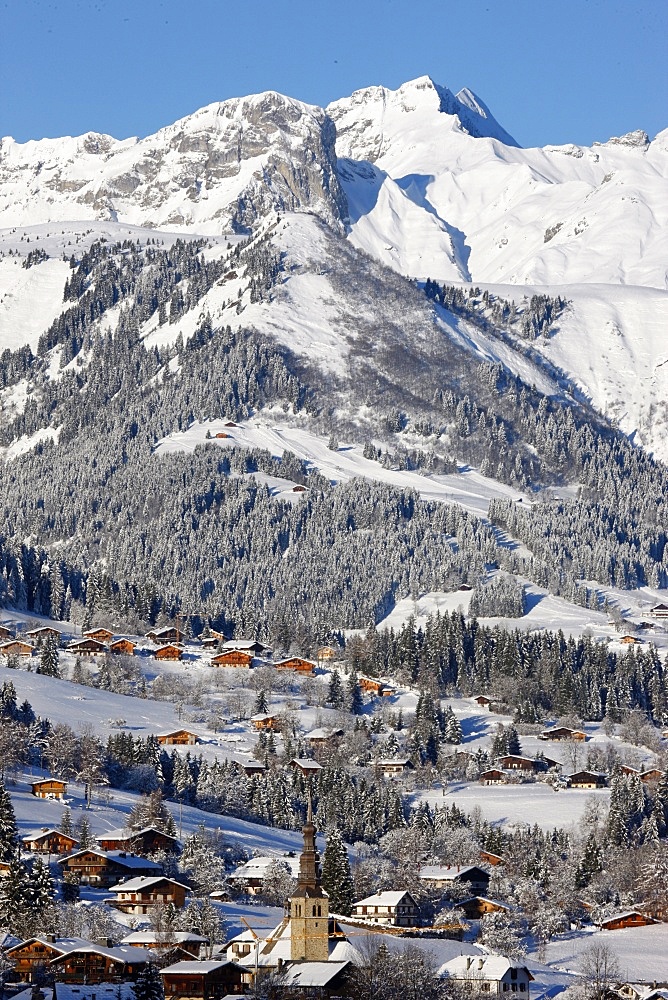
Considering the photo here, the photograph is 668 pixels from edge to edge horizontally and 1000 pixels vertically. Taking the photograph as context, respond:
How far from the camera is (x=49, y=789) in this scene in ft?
523

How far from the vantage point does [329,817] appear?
16738 centimetres

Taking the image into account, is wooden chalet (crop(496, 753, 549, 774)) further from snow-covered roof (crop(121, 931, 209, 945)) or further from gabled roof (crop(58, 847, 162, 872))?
snow-covered roof (crop(121, 931, 209, 945))

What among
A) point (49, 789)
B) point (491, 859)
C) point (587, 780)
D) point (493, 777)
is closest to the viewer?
point (491, 859)

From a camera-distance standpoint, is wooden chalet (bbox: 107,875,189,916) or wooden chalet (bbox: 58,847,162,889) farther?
wooden chalet (bbox: 58,847,162,889)

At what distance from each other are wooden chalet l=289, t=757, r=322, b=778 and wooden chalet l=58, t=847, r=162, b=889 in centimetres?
4363

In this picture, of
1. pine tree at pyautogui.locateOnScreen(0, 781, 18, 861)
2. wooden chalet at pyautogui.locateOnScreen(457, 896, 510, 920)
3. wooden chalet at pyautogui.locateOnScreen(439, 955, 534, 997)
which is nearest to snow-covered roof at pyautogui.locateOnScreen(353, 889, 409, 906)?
wooden chalet at pyautogui.locateOnScreen(457, 896, 510, 920)

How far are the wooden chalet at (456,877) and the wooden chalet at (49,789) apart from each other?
27.6 m

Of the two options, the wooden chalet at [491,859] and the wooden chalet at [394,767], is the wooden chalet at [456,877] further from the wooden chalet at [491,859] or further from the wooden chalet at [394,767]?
the wooden chalet at [394,767]

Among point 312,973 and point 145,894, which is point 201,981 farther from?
point 145,894

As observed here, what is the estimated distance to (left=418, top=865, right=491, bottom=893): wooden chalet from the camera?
148125mm

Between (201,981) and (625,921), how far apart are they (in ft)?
150

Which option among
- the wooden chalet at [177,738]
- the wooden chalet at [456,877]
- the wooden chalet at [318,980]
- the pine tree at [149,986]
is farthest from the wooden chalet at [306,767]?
the pine tree at [149,986]

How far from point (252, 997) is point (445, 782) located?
9151 cm

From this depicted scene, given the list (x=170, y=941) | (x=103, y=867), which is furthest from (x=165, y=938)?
(x=103, y=867)
